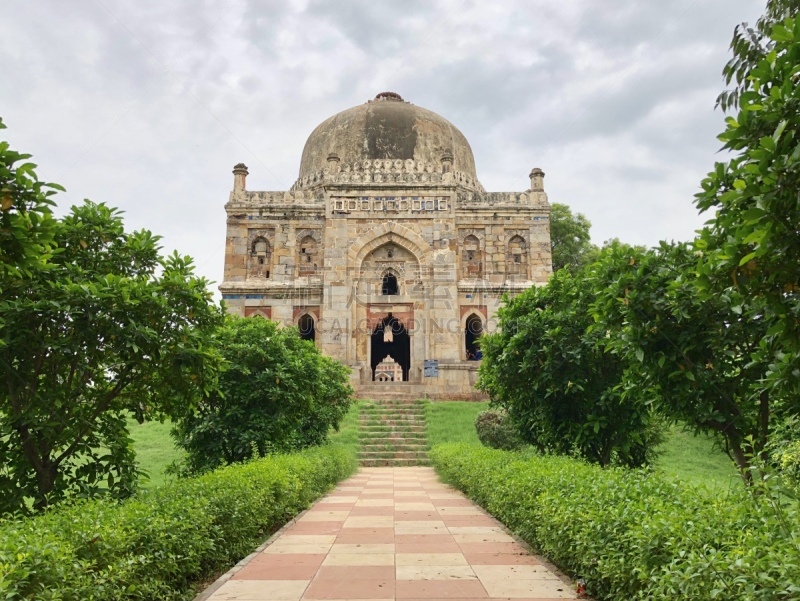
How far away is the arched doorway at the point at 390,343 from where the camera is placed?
79.2ft

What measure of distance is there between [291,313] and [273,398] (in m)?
14.1

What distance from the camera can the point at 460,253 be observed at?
2502 centimetres

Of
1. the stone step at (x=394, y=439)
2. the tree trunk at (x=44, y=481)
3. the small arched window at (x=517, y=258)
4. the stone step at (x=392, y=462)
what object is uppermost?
the small arched window at (x=517, y=258)

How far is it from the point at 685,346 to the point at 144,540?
466 centimetres

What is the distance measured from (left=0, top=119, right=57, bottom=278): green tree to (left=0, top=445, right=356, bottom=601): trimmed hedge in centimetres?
151

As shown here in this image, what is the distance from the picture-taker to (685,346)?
19.0ft

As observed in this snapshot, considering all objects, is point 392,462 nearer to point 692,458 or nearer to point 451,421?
point 451,421

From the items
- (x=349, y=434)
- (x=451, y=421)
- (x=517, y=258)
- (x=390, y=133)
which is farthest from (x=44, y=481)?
(x=390, y=133)

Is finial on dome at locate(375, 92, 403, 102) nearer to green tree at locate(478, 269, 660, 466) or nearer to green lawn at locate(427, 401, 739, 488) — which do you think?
green lawn at locate(427, 401, 739, 488)

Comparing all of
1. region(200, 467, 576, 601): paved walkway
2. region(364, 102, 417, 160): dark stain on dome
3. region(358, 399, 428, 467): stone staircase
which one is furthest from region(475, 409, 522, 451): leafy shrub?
region(364, 102, 417, 160): dark stain on dome

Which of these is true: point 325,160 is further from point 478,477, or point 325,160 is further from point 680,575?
point 680,575

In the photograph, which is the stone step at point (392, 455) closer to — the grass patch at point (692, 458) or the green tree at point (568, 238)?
Answer: the grass patch at point (692, 458)

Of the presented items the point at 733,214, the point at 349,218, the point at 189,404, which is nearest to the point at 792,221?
the point at 733,214

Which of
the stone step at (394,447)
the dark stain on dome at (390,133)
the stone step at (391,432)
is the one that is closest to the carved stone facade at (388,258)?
the dark stain on dome at (390,133)
